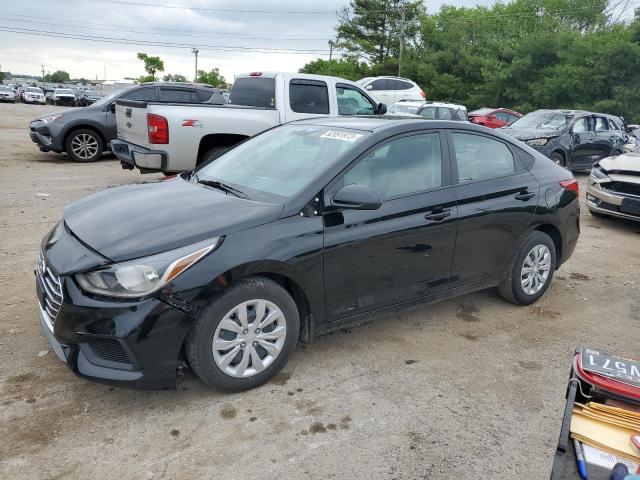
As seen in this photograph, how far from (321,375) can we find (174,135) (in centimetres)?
503

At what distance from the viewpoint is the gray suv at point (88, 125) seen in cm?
1079

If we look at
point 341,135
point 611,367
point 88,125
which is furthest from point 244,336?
point 88,125

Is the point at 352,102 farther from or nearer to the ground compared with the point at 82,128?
farther from the ground

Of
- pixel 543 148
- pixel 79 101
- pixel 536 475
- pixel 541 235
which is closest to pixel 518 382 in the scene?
pixel 536 475

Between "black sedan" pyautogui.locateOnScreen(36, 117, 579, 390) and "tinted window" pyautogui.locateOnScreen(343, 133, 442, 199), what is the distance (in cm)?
1

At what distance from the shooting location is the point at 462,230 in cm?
398

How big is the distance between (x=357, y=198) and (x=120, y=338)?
1.55m

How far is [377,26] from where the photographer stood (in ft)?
163

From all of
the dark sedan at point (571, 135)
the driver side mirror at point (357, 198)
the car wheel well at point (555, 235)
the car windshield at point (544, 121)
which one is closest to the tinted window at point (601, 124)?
the dark sedan at point (571, 135)

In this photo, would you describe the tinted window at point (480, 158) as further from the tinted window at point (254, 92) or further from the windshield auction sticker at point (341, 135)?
the tinted window at point (254, 92)

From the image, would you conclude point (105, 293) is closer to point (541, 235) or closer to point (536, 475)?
point (536, 475)

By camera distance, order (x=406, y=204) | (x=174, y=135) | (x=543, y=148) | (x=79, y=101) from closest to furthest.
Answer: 1. (x=406, y=204)
2. (x=174, y=135)
3. (x=543, y=148)
4. (x=79, y=101)

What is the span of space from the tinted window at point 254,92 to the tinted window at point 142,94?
9.74ft

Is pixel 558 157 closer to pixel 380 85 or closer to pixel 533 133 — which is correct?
pixel 533 133
